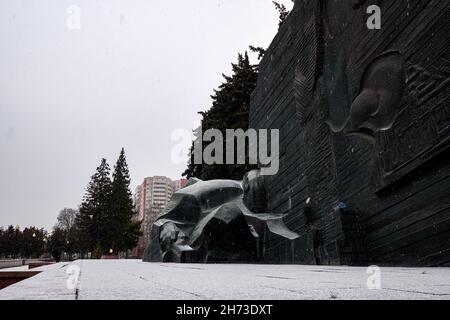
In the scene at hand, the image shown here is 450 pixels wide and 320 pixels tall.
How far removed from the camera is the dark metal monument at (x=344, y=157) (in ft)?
18.0

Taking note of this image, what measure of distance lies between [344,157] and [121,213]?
40357 millimetres

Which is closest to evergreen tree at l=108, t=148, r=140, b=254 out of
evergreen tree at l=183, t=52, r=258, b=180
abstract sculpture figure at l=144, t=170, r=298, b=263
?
evergreen tree at l=183, t=52, r=258, b=180

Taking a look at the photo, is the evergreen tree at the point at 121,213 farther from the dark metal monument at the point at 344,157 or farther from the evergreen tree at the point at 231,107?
the dark metal monument at the point at 344,157

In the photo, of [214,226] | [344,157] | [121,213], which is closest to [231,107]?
[214,226]

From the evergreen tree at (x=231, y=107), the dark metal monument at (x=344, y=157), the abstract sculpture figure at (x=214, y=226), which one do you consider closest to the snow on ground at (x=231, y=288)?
the dark metal monument at (x=344, y=157)

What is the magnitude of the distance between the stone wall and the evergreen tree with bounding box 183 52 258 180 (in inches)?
378

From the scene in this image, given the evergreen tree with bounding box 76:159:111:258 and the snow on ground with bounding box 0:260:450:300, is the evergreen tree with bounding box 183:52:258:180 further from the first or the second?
the evergreen tree with bounding box 76:159:111:258

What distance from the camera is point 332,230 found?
25.3 feet

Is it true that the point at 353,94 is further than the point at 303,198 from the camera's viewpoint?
No

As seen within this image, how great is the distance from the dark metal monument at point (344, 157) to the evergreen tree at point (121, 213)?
113 feet

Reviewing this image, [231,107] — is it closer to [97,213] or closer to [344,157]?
[344,157]

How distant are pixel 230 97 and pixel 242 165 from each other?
4.48 meters
